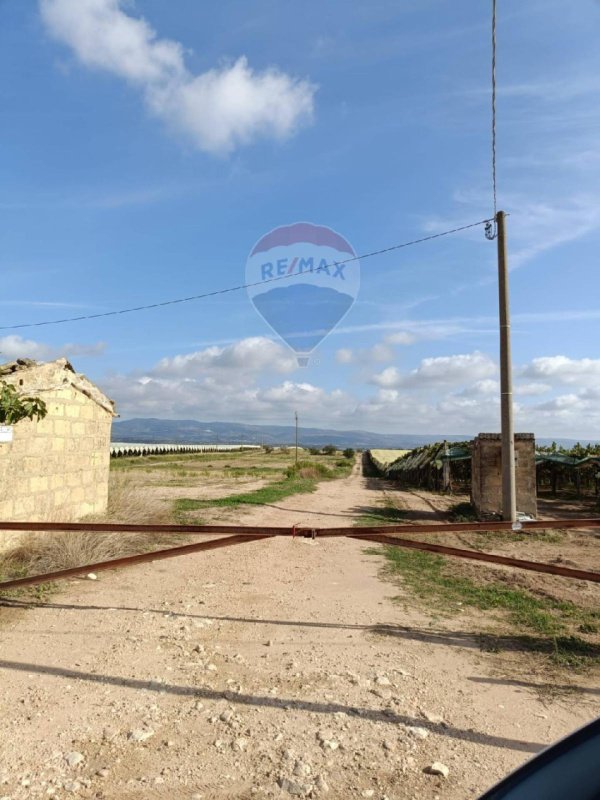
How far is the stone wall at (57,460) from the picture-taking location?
9258mm

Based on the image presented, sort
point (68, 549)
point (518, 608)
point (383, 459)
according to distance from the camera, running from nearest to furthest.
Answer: point (518, 608) < point (68, 549) < point (383, 459)

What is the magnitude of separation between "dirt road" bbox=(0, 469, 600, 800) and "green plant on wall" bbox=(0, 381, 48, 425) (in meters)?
3.29

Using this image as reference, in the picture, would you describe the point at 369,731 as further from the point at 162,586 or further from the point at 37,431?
the point at 37,431

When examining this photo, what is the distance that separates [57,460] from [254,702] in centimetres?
801

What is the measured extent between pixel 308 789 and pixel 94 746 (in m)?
1.44

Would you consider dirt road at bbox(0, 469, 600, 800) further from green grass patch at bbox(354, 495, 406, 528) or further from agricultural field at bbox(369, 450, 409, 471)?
agricultural field at bbox(369, 450, 409, 471)

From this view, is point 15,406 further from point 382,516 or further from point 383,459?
point 383,459

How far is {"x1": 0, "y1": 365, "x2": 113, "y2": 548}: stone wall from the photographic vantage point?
30.4 ft

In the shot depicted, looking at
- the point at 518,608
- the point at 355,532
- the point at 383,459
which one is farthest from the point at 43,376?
the point at 383,459

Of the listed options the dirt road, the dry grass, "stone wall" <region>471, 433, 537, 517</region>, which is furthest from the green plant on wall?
"stone wall" <region>471, 433, 537, 517</region>

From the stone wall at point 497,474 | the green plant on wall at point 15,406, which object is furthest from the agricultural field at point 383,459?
the green plant on wall at point 15,406

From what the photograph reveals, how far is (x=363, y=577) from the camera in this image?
28.0 ft

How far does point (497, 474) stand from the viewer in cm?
1508

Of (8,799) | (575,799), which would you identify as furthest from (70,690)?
(575,799)
